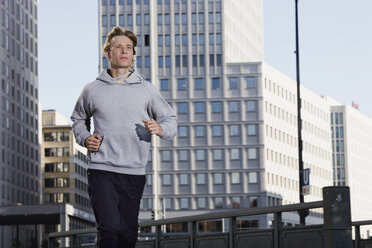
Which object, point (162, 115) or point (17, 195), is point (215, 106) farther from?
point (162, 115)

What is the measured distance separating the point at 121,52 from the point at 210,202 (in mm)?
125468

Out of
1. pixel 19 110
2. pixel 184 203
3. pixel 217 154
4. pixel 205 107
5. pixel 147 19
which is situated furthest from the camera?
pixel 147 19

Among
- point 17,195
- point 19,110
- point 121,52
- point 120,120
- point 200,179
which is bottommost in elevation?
point 120,120

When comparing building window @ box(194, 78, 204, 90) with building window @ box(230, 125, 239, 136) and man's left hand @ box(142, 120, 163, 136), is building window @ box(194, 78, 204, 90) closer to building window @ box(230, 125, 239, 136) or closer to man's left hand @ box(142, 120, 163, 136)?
building window @ box(230, 125, 239, 136)

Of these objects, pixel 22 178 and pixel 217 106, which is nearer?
pixel 217 106

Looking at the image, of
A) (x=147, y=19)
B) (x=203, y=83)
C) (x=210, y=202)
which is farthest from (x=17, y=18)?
(x=210, y=202)

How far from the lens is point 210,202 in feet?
430

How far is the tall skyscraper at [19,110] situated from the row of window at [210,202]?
647 inches

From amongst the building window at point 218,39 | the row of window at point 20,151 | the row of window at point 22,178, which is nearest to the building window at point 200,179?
the building window at point 218,39

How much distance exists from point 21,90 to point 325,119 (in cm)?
5144

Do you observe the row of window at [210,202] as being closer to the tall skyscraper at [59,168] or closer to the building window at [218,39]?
the building window at [218,39]

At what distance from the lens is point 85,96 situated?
6.20 m

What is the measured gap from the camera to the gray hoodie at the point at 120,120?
6.02m

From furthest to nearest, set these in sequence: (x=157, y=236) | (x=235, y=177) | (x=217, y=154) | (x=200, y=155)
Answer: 1. (x=217, y=154)
2. (x=200, y=155)
3. (x=235, y=177)
4. (x=157, y=236)
